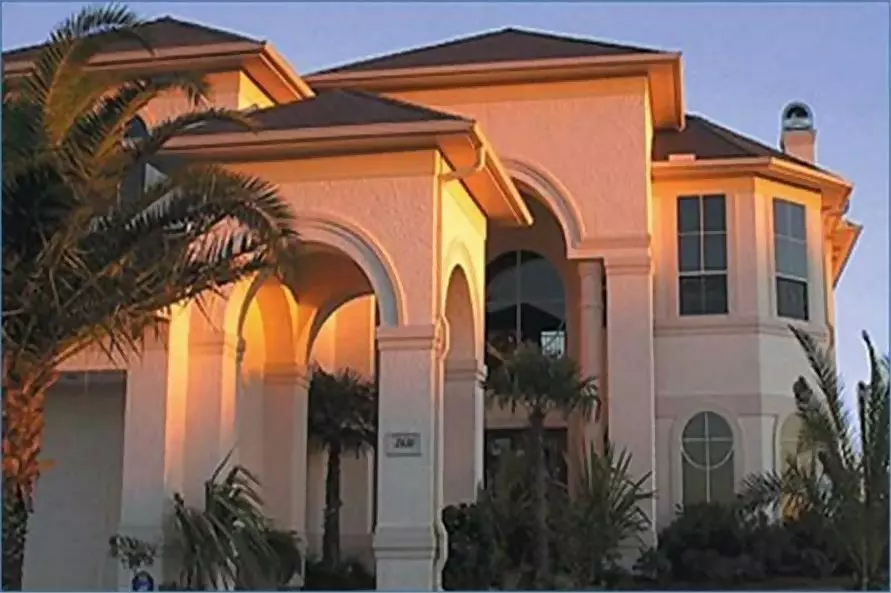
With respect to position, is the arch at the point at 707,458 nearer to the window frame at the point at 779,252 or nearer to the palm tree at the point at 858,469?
the window frame at the point at 779,252

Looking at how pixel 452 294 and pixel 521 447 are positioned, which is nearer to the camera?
pixel 452 294

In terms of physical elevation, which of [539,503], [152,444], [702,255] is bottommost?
[539,503]

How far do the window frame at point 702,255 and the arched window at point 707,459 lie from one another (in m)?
1.93

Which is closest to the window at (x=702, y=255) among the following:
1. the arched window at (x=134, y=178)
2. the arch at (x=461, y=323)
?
the arch at (x=461, y=323)

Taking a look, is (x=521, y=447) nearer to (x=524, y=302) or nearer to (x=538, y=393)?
(x=524, y=302)

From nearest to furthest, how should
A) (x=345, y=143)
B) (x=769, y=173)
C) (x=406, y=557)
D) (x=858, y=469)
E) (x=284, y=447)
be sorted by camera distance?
(x=858, y=469) < (x=406, y=557) < (x=345, y=143) < (x=284, y=447) < (x=769, y=173)

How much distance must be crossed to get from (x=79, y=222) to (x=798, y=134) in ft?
72.2

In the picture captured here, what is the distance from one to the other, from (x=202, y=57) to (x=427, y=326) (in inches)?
271

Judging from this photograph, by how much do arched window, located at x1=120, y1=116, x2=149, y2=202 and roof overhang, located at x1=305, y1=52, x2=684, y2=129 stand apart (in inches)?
176

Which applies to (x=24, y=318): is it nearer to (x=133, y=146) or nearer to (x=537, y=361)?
(x=133, y=146)

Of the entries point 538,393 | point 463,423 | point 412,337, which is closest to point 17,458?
point 412,337

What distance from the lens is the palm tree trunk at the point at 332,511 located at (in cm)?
2324

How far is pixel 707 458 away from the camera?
82.9 feet

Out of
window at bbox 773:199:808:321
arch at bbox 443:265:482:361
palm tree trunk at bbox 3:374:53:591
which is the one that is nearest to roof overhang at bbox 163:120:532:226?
arch at bbox 443:265:482:361
